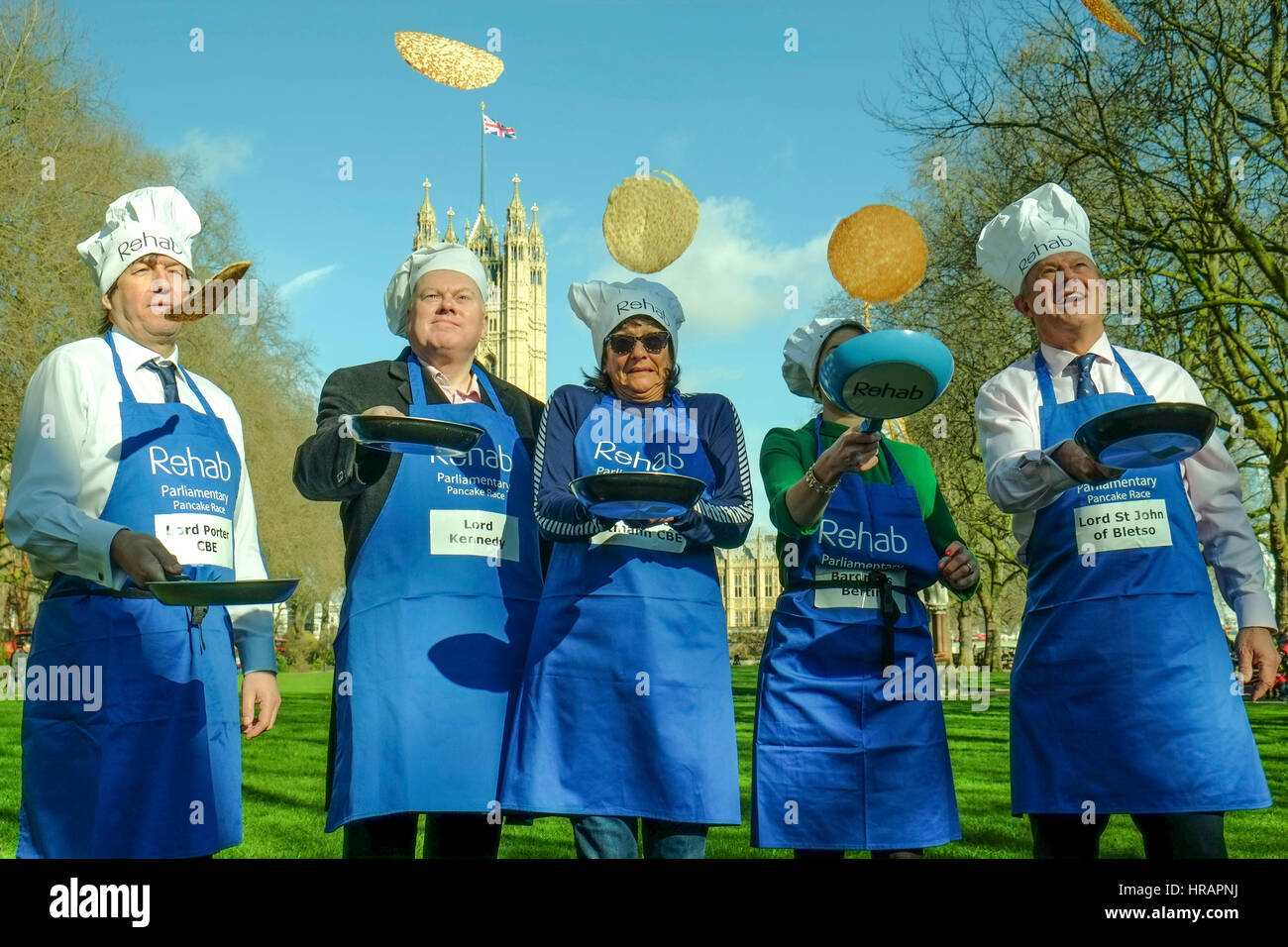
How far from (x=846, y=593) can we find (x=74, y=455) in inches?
84.6

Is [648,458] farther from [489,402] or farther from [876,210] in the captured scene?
[876,210]

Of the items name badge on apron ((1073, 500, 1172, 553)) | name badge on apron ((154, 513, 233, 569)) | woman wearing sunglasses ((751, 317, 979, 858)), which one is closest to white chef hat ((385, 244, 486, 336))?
name badge on apron ((154, 513, 233, 569))

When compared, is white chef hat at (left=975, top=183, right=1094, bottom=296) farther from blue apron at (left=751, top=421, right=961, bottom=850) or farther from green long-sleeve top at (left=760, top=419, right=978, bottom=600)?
blue apron at (left=751, top=421, right=961, bottom=850)

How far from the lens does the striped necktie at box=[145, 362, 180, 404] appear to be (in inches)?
137

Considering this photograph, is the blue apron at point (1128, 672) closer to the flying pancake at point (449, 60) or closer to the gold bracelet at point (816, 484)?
the gold bracelet at point (816, 484)

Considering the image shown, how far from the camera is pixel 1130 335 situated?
14734 millimetres

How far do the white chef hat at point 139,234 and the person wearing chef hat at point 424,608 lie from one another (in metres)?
0.60

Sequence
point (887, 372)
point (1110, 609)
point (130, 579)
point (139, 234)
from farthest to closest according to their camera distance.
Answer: point (139, 234)
point (1110, 609)
point (130, 579)
point (887, 372)

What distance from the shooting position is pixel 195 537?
11.0 ft

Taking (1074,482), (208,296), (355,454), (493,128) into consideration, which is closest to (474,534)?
(355,454)

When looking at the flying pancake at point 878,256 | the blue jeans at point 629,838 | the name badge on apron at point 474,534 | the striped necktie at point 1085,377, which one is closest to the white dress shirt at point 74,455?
the name badge on apron at point 474,534

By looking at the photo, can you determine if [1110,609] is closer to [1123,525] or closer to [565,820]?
[1123,525]
